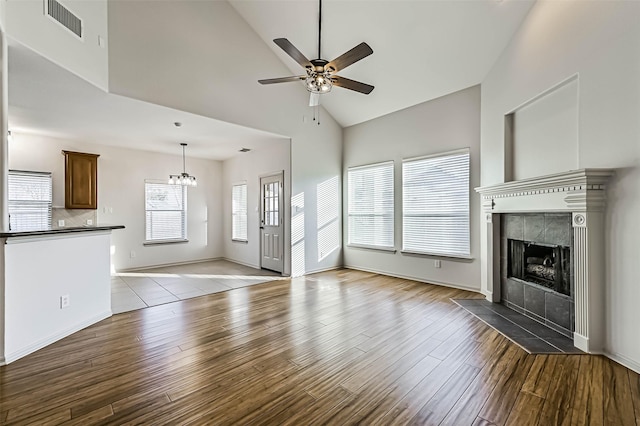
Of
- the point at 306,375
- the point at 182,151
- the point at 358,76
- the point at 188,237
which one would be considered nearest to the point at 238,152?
the point at 182,151

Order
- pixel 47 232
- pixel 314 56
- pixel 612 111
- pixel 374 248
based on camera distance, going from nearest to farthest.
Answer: pixel 612 111, pixel 47 232, pixel 314 56, pixel 374 248

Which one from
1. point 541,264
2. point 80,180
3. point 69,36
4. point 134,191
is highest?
point 69,36

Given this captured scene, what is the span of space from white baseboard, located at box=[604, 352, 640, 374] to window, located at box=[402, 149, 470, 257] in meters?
2.31

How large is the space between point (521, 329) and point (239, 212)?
251 inches

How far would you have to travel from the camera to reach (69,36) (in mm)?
3084

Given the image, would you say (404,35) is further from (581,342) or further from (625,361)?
(625,361)

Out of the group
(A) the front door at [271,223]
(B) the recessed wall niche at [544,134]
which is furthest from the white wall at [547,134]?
(A) the front door at [271,223]

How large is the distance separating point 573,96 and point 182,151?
23.8ft

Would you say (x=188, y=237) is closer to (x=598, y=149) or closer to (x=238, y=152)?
(x=238, y=152)

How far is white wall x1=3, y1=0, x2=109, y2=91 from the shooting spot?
2.60 m

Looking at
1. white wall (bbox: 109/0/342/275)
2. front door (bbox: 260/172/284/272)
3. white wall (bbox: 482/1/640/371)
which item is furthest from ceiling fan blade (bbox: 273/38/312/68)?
front door (bbox: 260/172/284/272)

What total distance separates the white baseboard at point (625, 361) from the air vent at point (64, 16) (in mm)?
6303

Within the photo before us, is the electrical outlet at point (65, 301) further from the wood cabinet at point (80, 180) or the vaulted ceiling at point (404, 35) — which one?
the vaulted ceiling at point (404, 35)

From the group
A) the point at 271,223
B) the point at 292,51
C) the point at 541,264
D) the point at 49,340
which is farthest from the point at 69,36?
the point at 541,264
